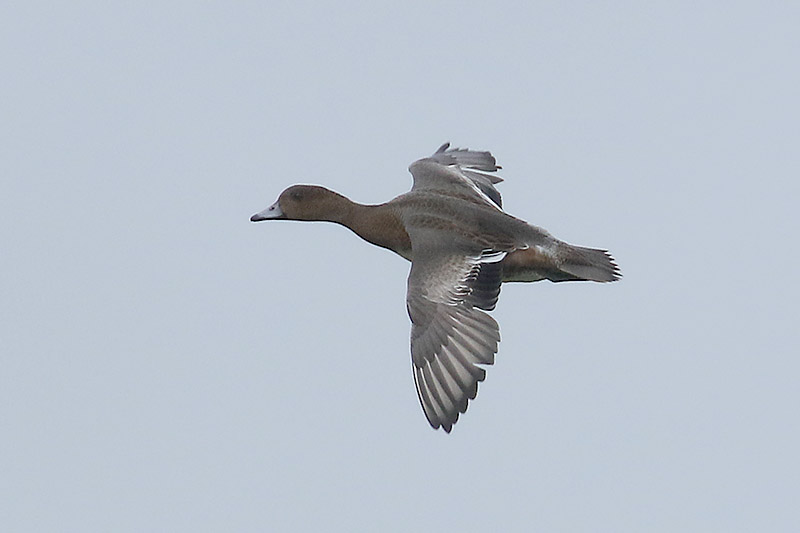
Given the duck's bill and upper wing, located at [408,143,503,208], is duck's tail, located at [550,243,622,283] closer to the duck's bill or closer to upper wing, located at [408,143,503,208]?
upper wing, located at [408,143,503,208]

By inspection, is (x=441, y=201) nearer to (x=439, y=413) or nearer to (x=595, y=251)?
(x=595, y=251)

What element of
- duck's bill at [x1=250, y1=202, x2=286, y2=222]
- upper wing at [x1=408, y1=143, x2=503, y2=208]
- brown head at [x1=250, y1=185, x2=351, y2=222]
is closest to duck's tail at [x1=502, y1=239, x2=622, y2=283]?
upper wing at [x1=408, y1=143, x2=503, y2=208]

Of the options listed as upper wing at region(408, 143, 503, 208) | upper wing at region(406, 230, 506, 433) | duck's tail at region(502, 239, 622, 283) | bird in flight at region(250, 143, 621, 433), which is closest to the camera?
upper wing at region(406, 230, 506, 433)

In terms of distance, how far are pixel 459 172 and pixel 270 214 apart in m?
1.87

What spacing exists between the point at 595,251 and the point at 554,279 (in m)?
0.39

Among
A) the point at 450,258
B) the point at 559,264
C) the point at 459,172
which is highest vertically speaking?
the point at 459,172

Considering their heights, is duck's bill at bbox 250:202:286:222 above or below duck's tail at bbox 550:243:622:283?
above

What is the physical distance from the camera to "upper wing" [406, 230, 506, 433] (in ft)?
37.2

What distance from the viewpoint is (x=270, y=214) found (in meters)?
14.2

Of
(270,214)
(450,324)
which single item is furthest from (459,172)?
(450,324)

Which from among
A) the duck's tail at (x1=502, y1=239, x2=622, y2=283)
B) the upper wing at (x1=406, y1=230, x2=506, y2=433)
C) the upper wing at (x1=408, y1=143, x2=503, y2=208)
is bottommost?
the upper wing at (x1=406, y1=230, x2=506, y2=433)

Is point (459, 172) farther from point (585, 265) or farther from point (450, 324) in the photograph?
point (450, 324)

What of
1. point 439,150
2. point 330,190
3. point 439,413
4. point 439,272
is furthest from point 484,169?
point 439,413

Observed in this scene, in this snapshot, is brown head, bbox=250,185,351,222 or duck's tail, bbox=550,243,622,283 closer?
duck's tail, bbox=550,243,622,283
